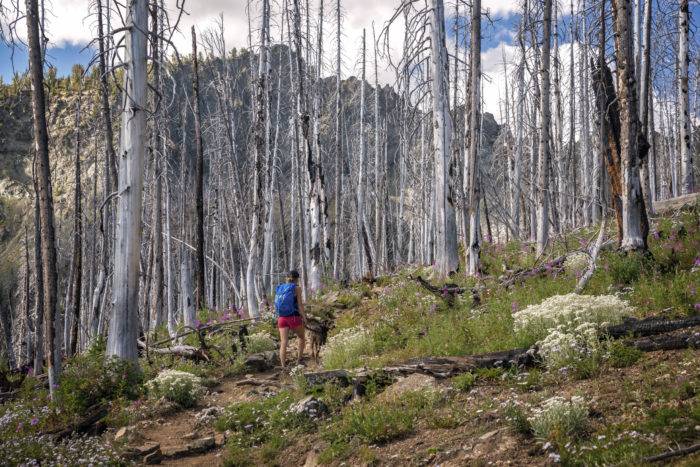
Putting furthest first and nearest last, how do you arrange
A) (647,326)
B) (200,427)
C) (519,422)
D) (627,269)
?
(627,269)
(200,427)
(647,326)
(519,422)

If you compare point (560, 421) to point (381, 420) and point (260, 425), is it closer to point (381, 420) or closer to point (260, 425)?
point (381, 420)

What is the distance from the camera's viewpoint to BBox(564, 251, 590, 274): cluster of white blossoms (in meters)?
8.53

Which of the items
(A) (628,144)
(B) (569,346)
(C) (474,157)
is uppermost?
(C) (474,157)

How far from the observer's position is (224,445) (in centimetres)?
602

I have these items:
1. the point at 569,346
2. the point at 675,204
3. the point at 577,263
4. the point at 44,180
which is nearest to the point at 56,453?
the point at 44,180

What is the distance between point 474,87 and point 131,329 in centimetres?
859

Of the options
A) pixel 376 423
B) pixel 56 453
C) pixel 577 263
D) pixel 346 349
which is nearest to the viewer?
pixel 376 423

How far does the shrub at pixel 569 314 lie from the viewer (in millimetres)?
5637

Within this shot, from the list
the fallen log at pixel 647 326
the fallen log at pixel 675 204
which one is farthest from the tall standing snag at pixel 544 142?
the fallen log at pixel 647 326

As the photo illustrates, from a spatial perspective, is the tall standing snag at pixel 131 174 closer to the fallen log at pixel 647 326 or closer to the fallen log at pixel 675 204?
the fallen log at pixel 647 326

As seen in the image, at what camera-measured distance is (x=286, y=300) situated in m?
9.23

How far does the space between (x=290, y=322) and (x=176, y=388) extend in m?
2.35

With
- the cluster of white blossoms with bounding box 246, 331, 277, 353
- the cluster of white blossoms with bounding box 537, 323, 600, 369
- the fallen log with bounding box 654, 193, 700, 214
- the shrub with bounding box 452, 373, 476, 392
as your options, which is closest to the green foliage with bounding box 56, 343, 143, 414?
the cluster of white blossoms with bounding box 246, 331, 277, 353

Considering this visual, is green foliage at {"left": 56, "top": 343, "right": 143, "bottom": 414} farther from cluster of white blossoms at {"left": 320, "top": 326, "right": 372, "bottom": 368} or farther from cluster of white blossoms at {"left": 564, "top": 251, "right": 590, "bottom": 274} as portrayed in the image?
cluster of white blossoms at {"left": 564, "top": 251, "right": 590, "bottom": 274}
